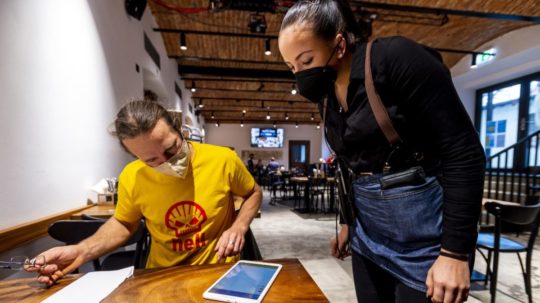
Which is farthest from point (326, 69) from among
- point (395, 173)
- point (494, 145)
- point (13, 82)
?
point (494, 145)

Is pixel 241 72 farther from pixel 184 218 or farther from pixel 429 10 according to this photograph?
pixel 184 218

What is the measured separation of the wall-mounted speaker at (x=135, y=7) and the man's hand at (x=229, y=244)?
3424mm

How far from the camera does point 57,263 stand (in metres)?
0.88

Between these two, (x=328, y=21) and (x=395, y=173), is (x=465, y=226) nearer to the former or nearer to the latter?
(x=395, y=173)

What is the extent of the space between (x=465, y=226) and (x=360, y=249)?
0.35m

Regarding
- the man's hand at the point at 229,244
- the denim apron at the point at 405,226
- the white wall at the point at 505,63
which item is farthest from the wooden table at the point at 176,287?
the white wall at the point at 505,63

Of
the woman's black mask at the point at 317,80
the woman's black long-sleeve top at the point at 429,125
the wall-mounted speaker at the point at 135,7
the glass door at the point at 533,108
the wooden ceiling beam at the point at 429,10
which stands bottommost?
the woman's black long-sleeve top at the point at 429,125

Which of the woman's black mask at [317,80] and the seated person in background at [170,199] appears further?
the seated person in background at [170,199]

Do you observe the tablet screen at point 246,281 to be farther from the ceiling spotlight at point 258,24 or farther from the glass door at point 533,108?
the glass door at point 533,108

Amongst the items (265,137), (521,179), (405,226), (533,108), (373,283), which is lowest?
(521,179)

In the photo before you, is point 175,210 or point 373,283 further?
point 175,210

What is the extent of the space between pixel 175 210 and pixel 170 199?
52mm

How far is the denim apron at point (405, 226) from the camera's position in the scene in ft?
2.27

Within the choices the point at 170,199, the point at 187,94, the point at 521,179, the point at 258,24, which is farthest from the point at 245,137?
the point at 170,199
